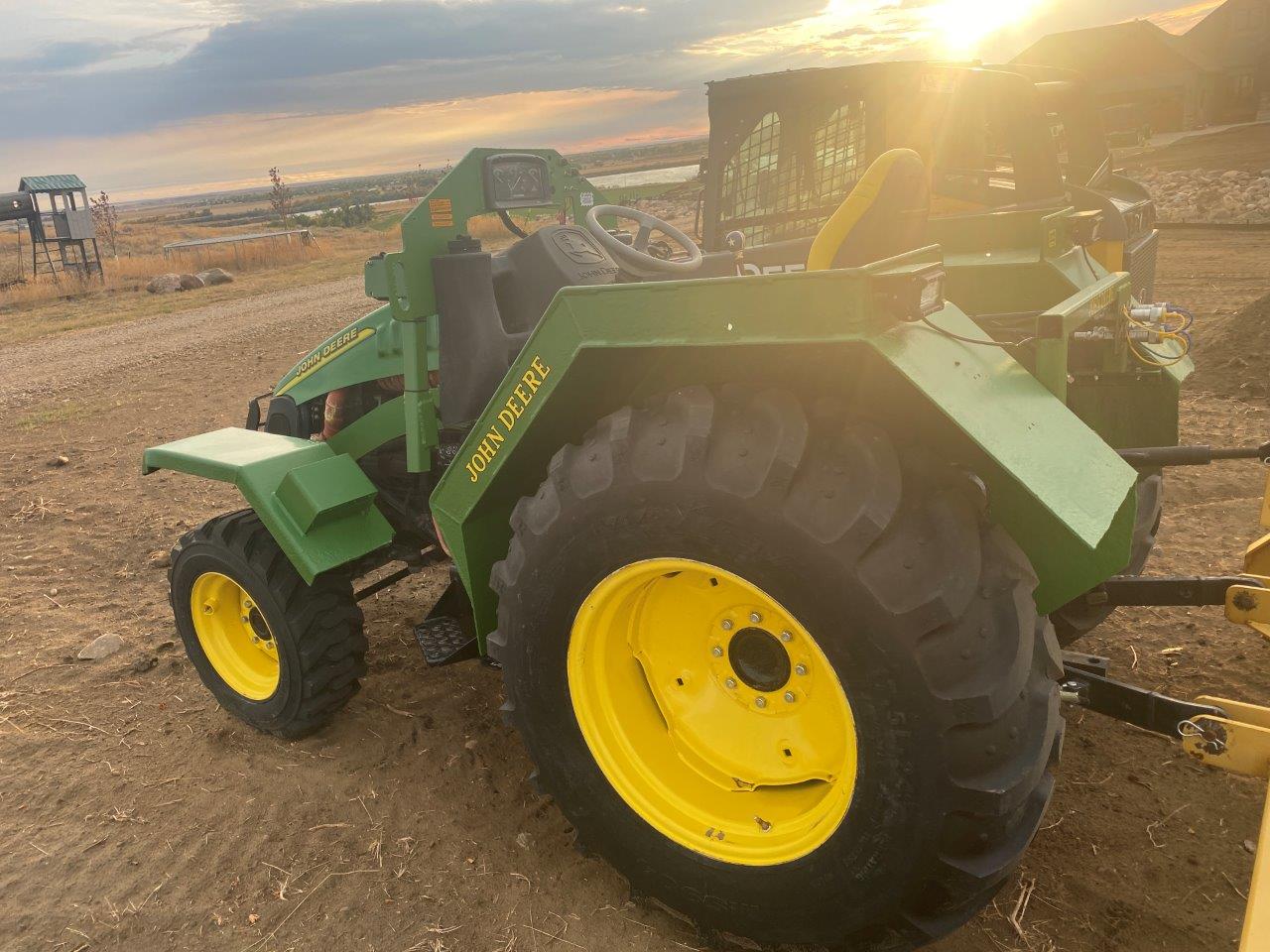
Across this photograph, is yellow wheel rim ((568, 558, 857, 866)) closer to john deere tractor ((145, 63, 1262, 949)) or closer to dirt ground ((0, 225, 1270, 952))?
john deere tractor ((145, 63, 1262, 949))

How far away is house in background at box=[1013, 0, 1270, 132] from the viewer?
32.4 m

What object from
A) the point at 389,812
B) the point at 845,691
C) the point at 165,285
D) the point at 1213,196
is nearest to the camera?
the point at 845,691

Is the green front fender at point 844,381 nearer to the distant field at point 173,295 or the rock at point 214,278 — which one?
the distant field at point 173,295

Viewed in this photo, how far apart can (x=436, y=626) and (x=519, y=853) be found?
0.94 metres

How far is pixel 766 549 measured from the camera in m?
1.93

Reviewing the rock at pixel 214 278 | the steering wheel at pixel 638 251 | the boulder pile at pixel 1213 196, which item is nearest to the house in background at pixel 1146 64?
the boulder pile at pixel 1213 196

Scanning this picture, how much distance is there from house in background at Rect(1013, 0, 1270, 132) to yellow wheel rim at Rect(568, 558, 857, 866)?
1409 inches

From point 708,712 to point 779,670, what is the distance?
27 centimetres

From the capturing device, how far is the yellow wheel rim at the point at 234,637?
11.7 feet

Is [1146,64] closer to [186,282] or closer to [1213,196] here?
[1213,196]

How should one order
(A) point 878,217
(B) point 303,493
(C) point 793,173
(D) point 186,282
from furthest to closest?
(D) point 186,282 → (C) point 793,173 → (B) point 303,493 → (A) point 878,217

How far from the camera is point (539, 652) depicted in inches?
93.5

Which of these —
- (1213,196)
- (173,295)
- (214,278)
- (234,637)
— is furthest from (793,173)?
(214,278)

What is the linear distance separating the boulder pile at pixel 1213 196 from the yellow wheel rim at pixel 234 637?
1675cm
